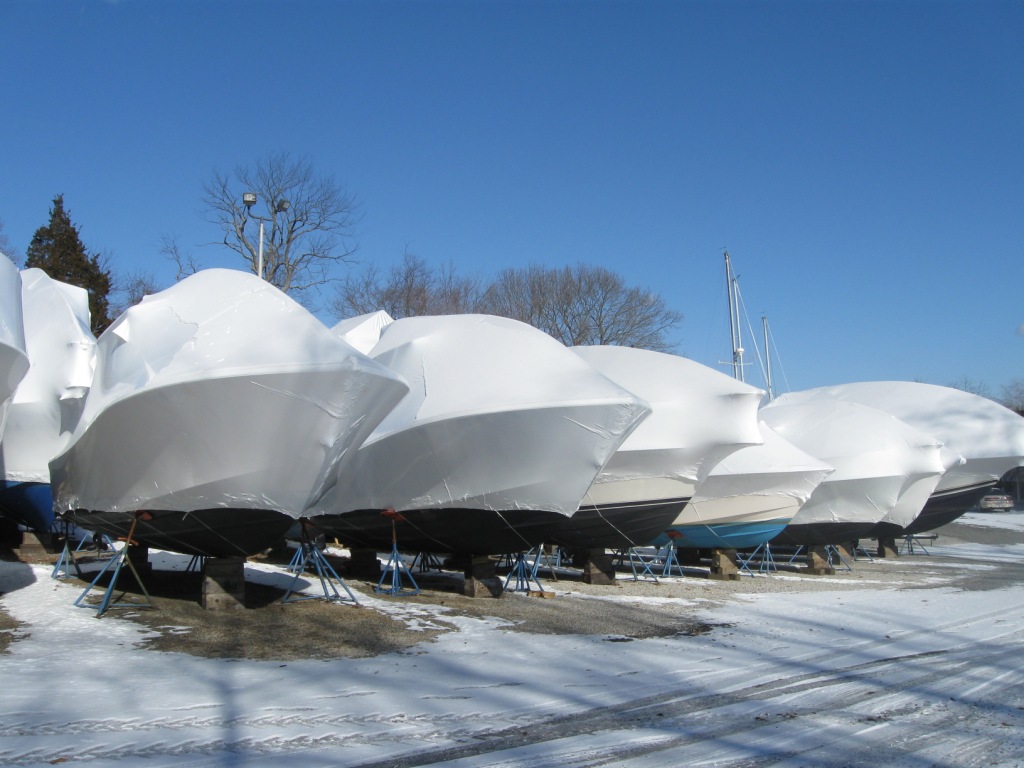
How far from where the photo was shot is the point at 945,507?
26812 millimetres

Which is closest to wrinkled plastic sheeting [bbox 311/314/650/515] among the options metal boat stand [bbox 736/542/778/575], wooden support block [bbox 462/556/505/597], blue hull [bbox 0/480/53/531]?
wooden support block [bbox 462/556/505/597]

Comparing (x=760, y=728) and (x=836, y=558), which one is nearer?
(x=760, y=728)

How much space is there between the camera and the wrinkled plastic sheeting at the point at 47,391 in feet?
47.0

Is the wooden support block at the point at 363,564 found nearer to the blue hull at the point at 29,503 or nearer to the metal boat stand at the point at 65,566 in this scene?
the metal boat stand at the point at 65,566

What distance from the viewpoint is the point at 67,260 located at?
101 ft

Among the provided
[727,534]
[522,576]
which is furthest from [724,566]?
[522,576]

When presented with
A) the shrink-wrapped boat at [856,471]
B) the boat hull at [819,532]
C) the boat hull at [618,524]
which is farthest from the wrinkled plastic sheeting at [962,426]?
the boat hull at [618,524]

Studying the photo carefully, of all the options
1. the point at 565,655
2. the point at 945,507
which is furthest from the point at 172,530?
the point at 945,507

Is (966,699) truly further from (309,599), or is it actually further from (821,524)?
(821,524)

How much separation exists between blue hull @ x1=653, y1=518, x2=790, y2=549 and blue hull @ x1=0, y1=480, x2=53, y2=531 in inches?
450

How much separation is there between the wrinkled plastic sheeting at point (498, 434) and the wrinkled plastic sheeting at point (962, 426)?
15.8m

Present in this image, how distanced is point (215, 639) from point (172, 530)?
143cm

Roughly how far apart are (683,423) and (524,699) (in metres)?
9.53

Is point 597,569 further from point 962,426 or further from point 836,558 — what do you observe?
point 962,426
